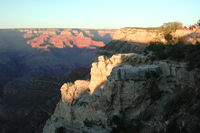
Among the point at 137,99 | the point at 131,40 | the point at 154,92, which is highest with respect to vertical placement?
the point at 131,40

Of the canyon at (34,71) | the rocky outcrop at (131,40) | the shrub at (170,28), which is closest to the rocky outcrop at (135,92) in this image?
the shrub at (170,28)

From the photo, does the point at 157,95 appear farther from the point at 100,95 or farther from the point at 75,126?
the point at 75,126

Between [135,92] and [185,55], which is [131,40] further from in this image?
[135,92]

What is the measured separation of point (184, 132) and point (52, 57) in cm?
14714

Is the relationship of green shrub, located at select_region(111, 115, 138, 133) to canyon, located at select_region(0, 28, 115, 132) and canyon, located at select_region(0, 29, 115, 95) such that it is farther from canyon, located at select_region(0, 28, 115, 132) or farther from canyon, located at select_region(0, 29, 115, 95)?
canyon, located at select_region(0, 29, 115, 95)

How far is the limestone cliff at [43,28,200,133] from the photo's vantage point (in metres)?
13.4

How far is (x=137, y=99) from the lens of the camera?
1541 centimetres

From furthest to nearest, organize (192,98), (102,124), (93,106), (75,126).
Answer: (75,126) → (93,106) → (102,124) → (192,98)

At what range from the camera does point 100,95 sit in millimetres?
17312

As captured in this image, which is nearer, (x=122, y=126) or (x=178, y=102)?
(x=178, y=102)

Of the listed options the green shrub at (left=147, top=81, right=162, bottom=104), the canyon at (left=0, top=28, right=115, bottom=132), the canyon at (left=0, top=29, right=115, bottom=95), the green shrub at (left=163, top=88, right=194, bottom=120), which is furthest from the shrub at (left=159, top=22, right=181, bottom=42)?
the canyon at (left=0, top=29, right=115, bottom=95)

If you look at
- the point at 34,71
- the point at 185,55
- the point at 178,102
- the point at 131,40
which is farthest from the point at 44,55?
the point at 178,102

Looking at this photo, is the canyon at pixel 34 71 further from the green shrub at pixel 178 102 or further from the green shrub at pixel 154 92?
the green shrub at pixel 178 102

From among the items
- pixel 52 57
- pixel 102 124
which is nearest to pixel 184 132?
pixel 102 124
